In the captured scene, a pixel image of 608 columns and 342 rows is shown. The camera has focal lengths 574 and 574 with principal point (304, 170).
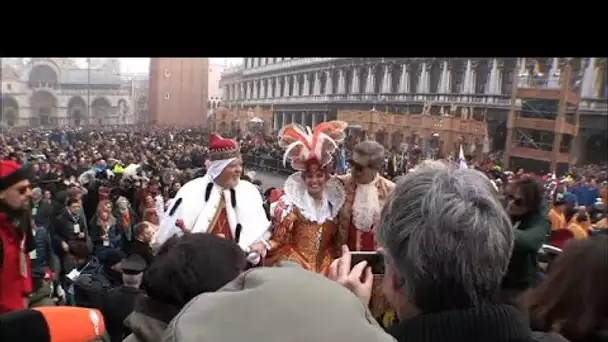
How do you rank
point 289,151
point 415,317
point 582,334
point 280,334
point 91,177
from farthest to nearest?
1. point 91,177
2. point 289,151
3. point 582,334
4. point 415,317
5. point 280,334

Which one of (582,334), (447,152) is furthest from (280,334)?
(447,152)

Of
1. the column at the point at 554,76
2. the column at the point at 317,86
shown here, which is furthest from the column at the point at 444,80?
the column at the point at 317,86

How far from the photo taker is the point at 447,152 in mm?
3410

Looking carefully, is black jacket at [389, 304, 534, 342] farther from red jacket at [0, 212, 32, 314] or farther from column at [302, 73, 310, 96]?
column at [302, 73, 310, 96]

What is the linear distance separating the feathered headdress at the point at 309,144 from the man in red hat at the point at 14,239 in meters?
0.97

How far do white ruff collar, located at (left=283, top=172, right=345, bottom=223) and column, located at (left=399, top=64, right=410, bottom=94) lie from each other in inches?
48.7

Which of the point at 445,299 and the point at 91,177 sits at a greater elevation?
the point at 445,299

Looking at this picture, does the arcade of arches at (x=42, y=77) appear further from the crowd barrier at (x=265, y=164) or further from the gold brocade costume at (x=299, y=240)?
the gold brocade costume at (x=299, y=240)

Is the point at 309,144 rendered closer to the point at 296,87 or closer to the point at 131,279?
the point at 131,279

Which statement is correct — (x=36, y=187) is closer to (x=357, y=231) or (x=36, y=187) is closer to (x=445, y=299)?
(x=357, y=231)

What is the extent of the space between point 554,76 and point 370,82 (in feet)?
3.46

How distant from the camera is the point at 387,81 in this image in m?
3.39

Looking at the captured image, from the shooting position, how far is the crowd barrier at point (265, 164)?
2752 millimetres
